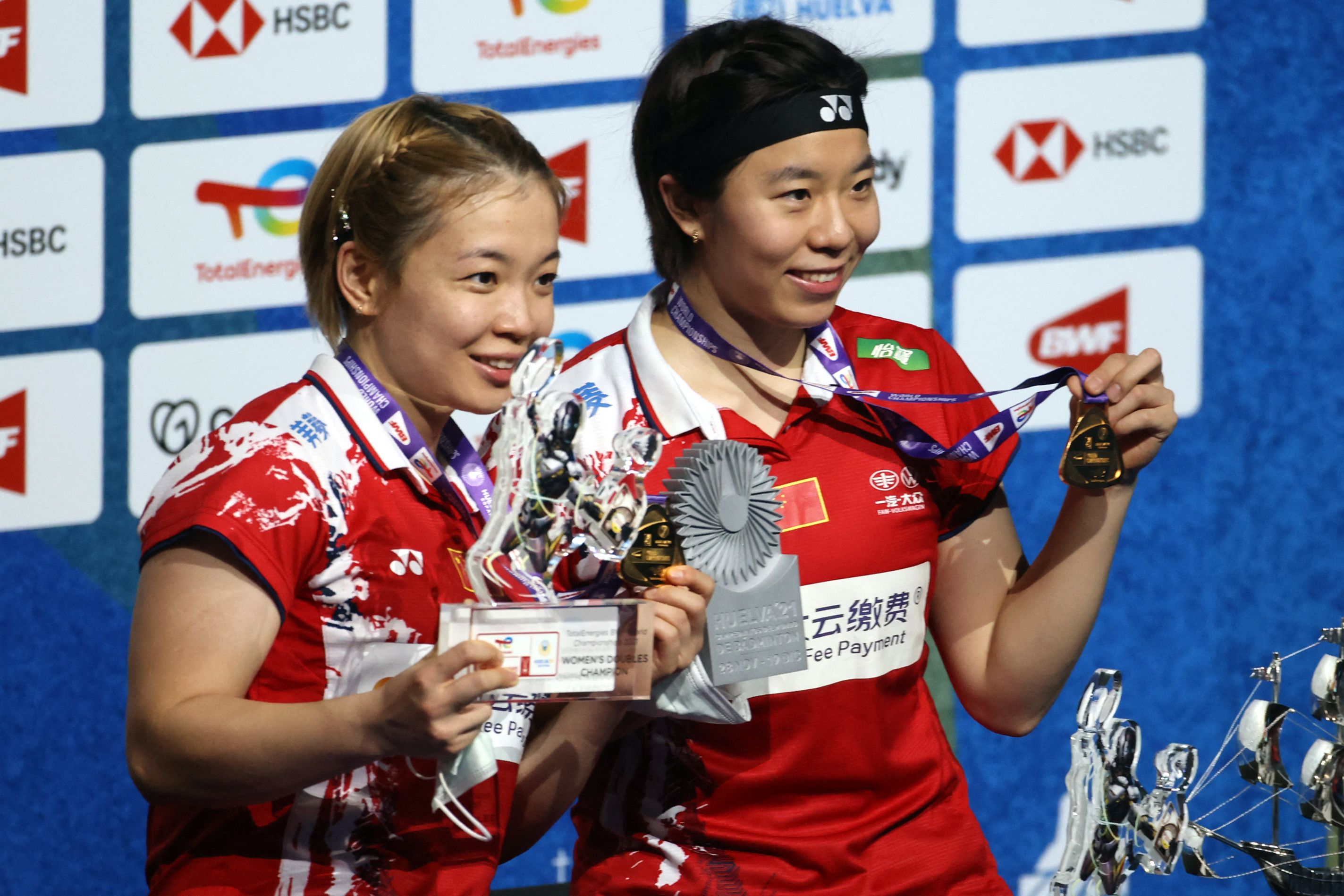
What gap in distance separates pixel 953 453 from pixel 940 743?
0.28 metres

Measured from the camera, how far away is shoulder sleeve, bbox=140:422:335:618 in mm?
1069

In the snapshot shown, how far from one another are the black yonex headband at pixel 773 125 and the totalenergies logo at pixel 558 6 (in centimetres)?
112

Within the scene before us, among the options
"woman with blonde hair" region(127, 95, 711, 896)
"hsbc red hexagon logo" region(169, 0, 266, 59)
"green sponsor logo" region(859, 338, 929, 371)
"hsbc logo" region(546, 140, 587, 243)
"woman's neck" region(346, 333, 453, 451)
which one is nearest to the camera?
"woman with blonde hair" region(127, 95, 711, 896)

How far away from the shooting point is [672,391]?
55.2 inches

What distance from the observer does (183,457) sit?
1163 mm

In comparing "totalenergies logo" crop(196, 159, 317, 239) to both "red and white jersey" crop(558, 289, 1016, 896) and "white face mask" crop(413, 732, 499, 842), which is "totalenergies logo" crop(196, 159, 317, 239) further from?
"white face mask" crop(413, 732, 499, 842)

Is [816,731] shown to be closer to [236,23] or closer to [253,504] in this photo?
[253,504]

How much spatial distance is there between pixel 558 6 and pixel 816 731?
151 centimetres

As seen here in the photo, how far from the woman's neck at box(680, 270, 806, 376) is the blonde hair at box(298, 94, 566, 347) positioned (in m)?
0.19

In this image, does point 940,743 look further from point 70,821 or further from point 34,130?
point 34,130

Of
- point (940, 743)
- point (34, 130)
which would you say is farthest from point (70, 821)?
point (940, 743)

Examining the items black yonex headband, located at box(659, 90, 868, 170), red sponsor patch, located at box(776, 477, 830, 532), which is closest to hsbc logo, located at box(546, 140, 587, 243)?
black yonex headband, located at box(659, 90, 868, 170)

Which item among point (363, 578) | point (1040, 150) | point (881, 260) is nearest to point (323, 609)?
point (363, 578)

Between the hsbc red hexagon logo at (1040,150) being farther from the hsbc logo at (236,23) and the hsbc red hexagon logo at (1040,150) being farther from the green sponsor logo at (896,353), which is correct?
the hsbc logo at (236,23)
